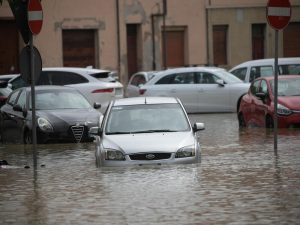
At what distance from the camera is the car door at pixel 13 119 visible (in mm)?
23422

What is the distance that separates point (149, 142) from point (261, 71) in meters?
18.7

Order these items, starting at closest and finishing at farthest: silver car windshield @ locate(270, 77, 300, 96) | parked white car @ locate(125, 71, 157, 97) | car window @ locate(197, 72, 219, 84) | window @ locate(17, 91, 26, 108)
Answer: window @ locate(17, 91, 26, 108), silver car windshield @ locate(270, 77, 300, 96), car window @ locate(197, 72, 219, 84), parked white car @ locate(125, 71, 157, 97)

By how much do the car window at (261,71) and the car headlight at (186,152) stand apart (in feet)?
58.8

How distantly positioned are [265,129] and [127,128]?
859 cm

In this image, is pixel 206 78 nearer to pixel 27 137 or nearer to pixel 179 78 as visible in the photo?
pixel 179 78

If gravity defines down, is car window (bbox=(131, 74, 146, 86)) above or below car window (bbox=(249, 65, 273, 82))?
below

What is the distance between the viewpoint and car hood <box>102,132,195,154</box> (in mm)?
15977

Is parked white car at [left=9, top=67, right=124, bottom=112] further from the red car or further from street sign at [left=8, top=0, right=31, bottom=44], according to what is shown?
street sign at [left=8, top=0, right=31, bottom=44]

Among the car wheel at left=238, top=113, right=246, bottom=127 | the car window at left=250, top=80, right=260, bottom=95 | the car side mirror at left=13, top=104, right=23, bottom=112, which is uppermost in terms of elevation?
the car window at left=250, top=80, right=260, bottom=95

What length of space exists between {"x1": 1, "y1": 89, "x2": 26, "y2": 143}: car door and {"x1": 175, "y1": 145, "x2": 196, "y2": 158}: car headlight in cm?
771

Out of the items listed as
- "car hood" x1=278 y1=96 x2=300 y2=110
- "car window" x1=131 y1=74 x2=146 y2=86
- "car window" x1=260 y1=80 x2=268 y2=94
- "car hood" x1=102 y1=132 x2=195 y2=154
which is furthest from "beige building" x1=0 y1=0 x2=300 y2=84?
"car hood" x1=102 y1=132 x2=195 y2=154

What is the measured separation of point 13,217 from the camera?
39.1 feet

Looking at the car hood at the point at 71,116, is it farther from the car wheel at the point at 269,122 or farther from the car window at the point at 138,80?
the car window at the point at 138,80

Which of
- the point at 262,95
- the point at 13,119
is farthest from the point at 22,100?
the point at 262,95
